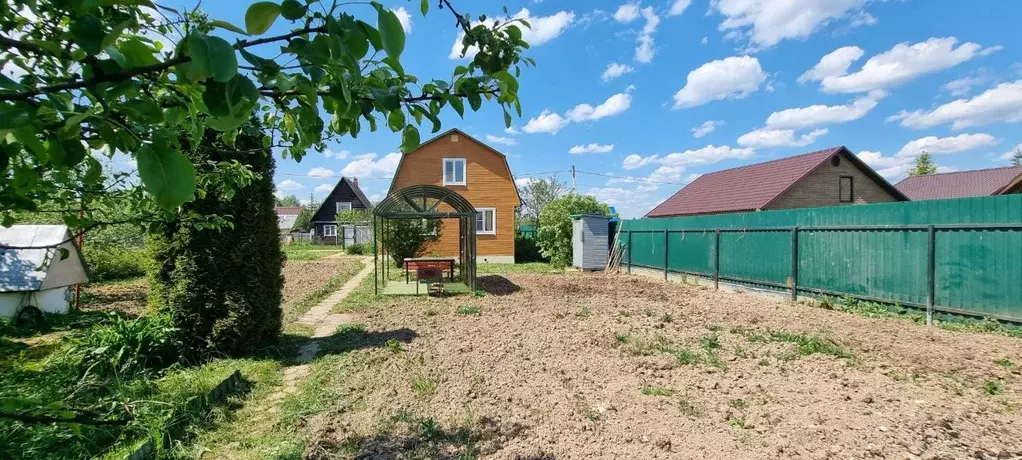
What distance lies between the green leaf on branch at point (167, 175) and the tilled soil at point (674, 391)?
259 cm

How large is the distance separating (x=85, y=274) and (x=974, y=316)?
43.7 ft

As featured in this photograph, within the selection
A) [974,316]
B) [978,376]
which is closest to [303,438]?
[978,376]

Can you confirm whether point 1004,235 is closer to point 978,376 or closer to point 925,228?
point 925,228

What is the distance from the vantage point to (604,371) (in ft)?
14.6

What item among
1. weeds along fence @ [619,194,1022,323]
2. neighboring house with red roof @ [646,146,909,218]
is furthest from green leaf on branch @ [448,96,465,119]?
neighboring house with red roof @ [646,146,909,218]

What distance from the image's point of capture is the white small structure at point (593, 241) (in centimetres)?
1688

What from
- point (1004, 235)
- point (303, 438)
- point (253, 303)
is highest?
point (1004, 235)

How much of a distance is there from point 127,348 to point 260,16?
5.11 metres

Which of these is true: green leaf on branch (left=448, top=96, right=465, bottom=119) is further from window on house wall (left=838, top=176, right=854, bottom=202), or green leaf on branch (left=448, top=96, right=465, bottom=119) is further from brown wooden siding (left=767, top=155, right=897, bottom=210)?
window on house wall (left=838, top=176, right=854, bottom=202)

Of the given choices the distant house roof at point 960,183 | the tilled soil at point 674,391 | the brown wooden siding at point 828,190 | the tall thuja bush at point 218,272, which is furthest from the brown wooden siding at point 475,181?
the distant house roof at point 960,183

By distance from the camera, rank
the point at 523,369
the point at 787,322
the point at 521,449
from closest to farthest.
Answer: the point at 521,449 < the point at 523,369 < the point at 787,322

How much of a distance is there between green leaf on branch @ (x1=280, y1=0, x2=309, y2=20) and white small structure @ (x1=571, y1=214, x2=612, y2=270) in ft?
53.6

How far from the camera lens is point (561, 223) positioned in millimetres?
18969

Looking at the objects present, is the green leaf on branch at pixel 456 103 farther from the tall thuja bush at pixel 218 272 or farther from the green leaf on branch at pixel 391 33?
the tall thuja bush at pixel 218 272
